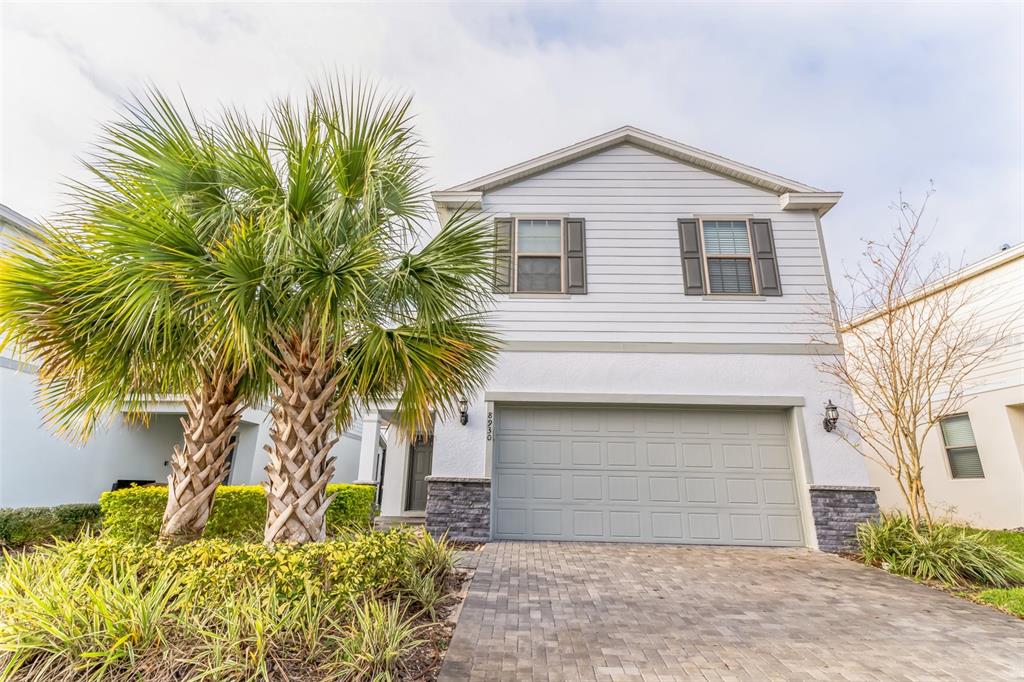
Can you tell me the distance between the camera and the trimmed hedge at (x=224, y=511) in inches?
269

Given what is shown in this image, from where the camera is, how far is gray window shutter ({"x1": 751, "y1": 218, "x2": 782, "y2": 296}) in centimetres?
845

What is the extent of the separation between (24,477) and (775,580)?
1410 cm

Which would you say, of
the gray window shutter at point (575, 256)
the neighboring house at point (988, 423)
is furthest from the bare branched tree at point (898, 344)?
the gray window shutter at point (575, 256)

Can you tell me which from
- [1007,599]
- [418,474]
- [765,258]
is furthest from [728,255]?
[418,474]

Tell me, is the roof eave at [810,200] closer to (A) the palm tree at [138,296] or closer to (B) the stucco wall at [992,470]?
(B) the stucco wall at [992,470]

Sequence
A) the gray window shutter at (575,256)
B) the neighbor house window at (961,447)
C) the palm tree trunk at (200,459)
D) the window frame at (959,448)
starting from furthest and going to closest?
the neighbor house window at (961,447), the window frame at (959,448), the gray window shutter at (575,256), the palm tree trunk at (200,459)

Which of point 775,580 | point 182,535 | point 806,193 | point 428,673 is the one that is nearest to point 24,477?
point 182,535

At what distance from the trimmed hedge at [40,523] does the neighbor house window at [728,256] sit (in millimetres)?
12207

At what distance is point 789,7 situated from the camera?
345 inches

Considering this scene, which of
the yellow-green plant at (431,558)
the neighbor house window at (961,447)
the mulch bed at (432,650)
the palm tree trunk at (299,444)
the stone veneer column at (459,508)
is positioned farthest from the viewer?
the neighbor house window at (961,447)

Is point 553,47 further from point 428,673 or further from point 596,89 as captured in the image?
point 428,673

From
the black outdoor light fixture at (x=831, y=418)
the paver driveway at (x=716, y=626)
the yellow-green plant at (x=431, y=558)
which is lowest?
the paver driveway at (x=716, y=626)

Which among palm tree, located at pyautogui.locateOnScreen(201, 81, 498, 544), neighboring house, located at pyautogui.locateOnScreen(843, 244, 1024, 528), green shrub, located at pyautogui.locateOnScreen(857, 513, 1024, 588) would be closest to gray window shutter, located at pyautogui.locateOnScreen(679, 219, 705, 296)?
neighboring house, located at pyautogui.locateOnScreen(843, 244, 1024, 528)

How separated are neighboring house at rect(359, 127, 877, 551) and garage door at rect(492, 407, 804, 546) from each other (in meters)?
0.02
